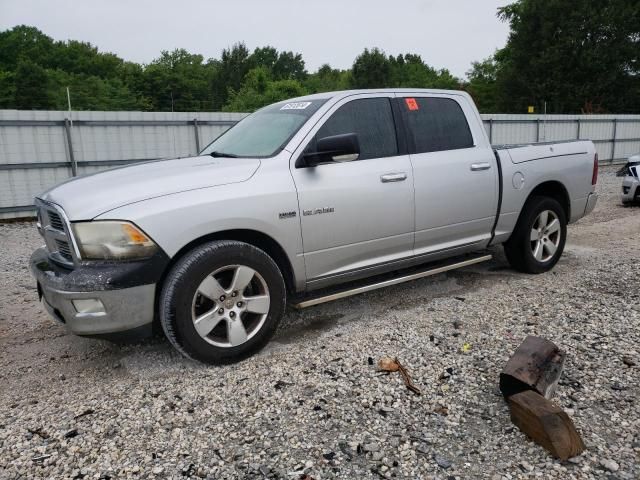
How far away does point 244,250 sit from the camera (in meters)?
3.36

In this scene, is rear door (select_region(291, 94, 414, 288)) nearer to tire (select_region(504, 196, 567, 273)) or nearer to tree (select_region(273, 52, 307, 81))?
tire (select_region(504, 196, 567, 273))

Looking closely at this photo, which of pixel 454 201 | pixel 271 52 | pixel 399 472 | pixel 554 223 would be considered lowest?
pixel 399 472

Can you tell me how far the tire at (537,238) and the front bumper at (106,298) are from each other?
3.69 meters

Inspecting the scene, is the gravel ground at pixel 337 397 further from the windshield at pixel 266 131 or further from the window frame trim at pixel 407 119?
the windshield at pixel 266 131

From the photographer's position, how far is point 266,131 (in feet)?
13.6

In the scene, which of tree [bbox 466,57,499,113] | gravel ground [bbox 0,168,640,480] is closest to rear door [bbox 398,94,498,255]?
gravel ground [bbox 0,168,640,480]

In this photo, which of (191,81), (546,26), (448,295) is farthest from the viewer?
(191,81)

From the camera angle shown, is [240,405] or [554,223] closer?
[240,405]

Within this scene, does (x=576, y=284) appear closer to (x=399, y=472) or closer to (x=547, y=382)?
(x=547, y=382)

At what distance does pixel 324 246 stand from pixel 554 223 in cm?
291

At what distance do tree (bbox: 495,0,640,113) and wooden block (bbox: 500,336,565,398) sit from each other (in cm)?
4328

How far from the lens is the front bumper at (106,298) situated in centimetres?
298

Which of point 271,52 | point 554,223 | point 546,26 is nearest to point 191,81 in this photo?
point 271,52

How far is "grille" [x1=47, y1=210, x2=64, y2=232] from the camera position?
322 centimetres
